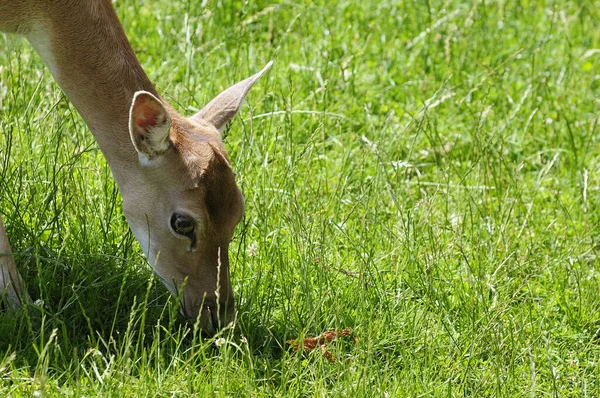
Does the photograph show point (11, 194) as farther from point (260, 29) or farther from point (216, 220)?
point (260, 29)

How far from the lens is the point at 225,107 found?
5.52 m

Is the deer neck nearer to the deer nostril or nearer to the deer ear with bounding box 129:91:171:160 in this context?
the deer ear with bounding box 129:91:171:160

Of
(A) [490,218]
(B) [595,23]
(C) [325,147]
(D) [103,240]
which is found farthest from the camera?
(B) [595,23]

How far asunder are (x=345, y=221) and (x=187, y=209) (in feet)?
3.81

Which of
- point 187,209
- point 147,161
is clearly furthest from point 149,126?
point 187,209

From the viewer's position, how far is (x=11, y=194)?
18.3 feet

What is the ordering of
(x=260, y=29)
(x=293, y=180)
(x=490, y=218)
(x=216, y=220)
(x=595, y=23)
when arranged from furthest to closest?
1. (x=595, y=23)
2. (x=260, y=29)
3. (x=490, y=218)
4. (x=293, y=180)
5. (x=216, y=220)

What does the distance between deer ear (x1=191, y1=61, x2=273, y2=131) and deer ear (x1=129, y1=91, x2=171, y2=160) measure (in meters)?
0.49

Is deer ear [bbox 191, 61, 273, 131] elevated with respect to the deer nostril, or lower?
elevated

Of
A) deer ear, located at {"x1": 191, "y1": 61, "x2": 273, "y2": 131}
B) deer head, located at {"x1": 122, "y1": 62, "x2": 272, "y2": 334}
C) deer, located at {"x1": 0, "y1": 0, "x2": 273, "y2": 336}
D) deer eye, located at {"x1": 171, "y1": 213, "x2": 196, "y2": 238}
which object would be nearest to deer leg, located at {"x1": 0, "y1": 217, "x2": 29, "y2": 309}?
deer, located at {"x1": 0, "y1": 0, "x2": 273, "y2": 336}

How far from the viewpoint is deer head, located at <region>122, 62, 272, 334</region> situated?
4.98 meters

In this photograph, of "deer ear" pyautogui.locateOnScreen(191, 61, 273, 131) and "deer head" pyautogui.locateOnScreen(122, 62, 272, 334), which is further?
"deer ear" pyautogui.locateOnScreen(191, 61, 273, 131)

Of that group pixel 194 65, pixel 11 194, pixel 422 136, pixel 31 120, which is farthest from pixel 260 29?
pixel 11 194

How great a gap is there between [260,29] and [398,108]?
137 cm
